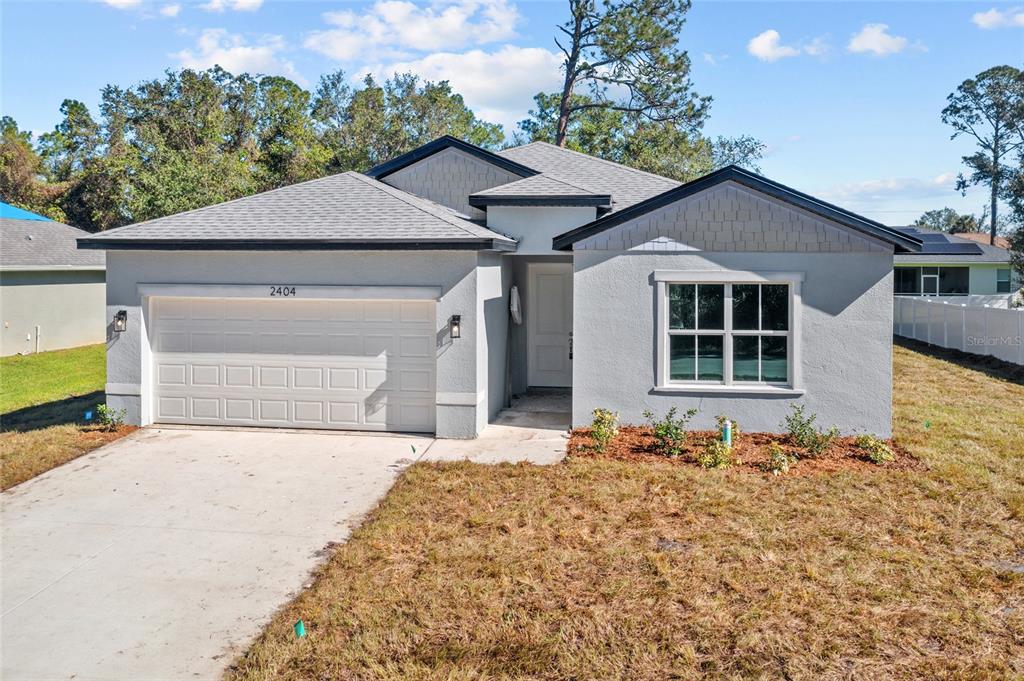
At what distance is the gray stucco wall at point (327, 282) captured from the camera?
439 inches

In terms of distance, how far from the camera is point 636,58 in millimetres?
33875

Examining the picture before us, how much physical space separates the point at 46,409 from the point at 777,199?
44.0 feet

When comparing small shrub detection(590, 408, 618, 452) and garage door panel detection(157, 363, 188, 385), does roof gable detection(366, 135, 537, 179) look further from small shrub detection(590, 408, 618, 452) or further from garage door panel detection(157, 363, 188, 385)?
small shrub detection(590, 408, 618, 452)

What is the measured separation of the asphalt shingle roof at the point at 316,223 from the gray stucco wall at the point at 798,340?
199cm

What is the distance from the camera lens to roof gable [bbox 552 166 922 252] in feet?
34.3

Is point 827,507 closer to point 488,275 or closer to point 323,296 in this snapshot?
point 488,275

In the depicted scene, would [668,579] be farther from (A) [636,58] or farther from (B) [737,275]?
(A) [636,58]

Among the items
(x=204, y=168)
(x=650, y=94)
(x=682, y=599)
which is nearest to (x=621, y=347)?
(x=682, y=599)

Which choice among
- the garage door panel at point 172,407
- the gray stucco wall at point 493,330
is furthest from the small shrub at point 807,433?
the garage door panel at point 172,407

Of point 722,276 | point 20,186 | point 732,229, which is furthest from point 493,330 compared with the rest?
point 20,186

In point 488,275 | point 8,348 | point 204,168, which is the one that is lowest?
point 8,348

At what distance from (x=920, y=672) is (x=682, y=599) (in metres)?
1.72

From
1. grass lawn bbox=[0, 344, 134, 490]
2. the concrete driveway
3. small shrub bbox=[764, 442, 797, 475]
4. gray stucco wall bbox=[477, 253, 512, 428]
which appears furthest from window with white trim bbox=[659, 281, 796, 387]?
grass lawn bbox=[0, 344, 134, 490]

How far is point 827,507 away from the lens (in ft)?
26.6
